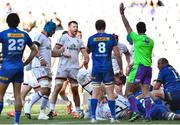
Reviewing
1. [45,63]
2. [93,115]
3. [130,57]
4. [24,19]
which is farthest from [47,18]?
[93,115]

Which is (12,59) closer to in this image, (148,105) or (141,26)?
(141,26)

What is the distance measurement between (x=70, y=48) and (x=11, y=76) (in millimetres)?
4145

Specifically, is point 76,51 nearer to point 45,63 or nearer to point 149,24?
point 45,63

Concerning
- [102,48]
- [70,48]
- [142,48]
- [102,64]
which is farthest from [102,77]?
[70,48]

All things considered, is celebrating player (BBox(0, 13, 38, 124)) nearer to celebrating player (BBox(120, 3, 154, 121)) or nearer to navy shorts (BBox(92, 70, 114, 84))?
navy shorts (BBox(92, 70, 114, 84))

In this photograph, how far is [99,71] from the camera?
13.0 metres

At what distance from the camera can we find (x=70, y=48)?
15047 millimetres

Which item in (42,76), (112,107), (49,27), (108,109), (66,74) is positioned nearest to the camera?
(112,107)

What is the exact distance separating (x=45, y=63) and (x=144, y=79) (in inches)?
85.1

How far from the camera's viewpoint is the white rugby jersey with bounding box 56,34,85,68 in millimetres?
14977

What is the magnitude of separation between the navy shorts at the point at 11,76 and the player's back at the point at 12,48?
65 millimetres

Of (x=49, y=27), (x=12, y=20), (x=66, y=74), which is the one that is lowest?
(x=66, y=74)

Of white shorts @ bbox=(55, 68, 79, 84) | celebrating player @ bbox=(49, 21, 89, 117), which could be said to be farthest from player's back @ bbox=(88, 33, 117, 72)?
white shorts @ bbox=(55, 68, 79, 84)

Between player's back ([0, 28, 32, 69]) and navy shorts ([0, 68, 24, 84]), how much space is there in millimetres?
65
